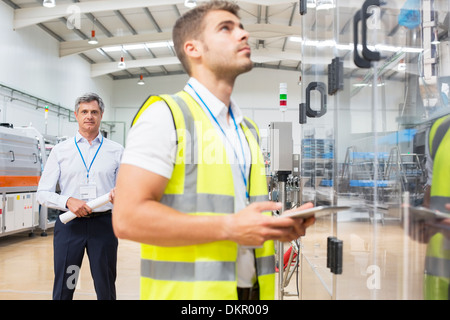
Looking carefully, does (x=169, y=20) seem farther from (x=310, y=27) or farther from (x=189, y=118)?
(x=189, y=118)

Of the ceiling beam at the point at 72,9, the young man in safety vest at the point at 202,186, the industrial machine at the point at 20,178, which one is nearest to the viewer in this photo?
the young man in safety vest at the point at 202,186

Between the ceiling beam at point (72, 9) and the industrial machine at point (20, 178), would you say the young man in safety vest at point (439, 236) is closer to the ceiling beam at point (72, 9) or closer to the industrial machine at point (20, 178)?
the industrial machine at point (20, 178)

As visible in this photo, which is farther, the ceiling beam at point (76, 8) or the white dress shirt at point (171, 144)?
the ceiling beam at point (76, 8)

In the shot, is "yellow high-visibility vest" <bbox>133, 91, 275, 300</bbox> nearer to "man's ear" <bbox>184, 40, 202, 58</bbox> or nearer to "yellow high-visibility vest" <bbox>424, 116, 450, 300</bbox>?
"man's ear" <bbox>184, 40, 202, 58</bbox>

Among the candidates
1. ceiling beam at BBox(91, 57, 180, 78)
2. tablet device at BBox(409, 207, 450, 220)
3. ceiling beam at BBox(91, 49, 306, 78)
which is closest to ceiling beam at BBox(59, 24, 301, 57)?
ceiling beam at BBox(91, 49, 306, 78)

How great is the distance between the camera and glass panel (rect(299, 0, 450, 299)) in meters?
1.13

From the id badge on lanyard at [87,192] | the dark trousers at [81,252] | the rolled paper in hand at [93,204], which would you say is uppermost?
the id badge on lanyard at [87,192]

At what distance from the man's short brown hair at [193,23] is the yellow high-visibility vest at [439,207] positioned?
767 millimetres

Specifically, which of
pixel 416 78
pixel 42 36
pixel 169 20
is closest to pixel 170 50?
pixel 169 20

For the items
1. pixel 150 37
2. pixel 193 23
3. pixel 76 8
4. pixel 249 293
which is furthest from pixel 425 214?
pixel 150 37

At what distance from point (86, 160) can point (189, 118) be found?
1.65 metres

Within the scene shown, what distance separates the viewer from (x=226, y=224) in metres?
0.90

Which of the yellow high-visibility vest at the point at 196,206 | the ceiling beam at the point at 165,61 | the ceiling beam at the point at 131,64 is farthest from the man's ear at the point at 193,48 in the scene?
the ceiling beam at the point at 131,64

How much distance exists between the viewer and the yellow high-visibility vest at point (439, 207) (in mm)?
1102
